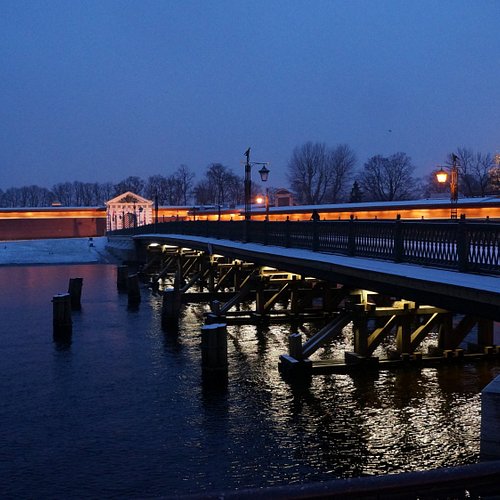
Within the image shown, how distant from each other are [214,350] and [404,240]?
21.2ft

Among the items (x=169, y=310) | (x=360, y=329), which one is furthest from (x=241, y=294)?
(x=360, y=329)

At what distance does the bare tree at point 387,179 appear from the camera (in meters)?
103

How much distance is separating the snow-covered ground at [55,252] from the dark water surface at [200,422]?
48389 mm

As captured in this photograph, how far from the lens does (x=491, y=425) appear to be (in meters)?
7.08

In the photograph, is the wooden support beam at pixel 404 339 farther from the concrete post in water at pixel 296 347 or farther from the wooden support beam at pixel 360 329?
the concrete post in water at pixel 296 347

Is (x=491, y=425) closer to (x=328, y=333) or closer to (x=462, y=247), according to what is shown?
(x=462, y=247)

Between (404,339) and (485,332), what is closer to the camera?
(404,339)

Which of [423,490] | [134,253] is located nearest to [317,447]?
[423,490]

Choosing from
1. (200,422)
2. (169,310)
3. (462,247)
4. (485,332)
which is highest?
(462,247)

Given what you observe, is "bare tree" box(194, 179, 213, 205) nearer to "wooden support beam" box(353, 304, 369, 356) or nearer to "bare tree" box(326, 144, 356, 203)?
"bare tree" box(326, 144, 356, 203)

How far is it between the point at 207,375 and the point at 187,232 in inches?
904

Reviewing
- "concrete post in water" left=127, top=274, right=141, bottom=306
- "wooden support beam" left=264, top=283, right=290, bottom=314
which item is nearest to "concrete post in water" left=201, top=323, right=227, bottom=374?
"wooden support beam" left=264, top=283, right=290, bottom=314

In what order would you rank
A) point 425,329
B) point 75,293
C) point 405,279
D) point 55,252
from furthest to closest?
point 55,252 < point 75,293 < point 425,329 < point 405,279

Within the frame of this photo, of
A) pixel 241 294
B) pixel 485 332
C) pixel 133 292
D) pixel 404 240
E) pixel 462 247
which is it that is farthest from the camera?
pixel 133 292
